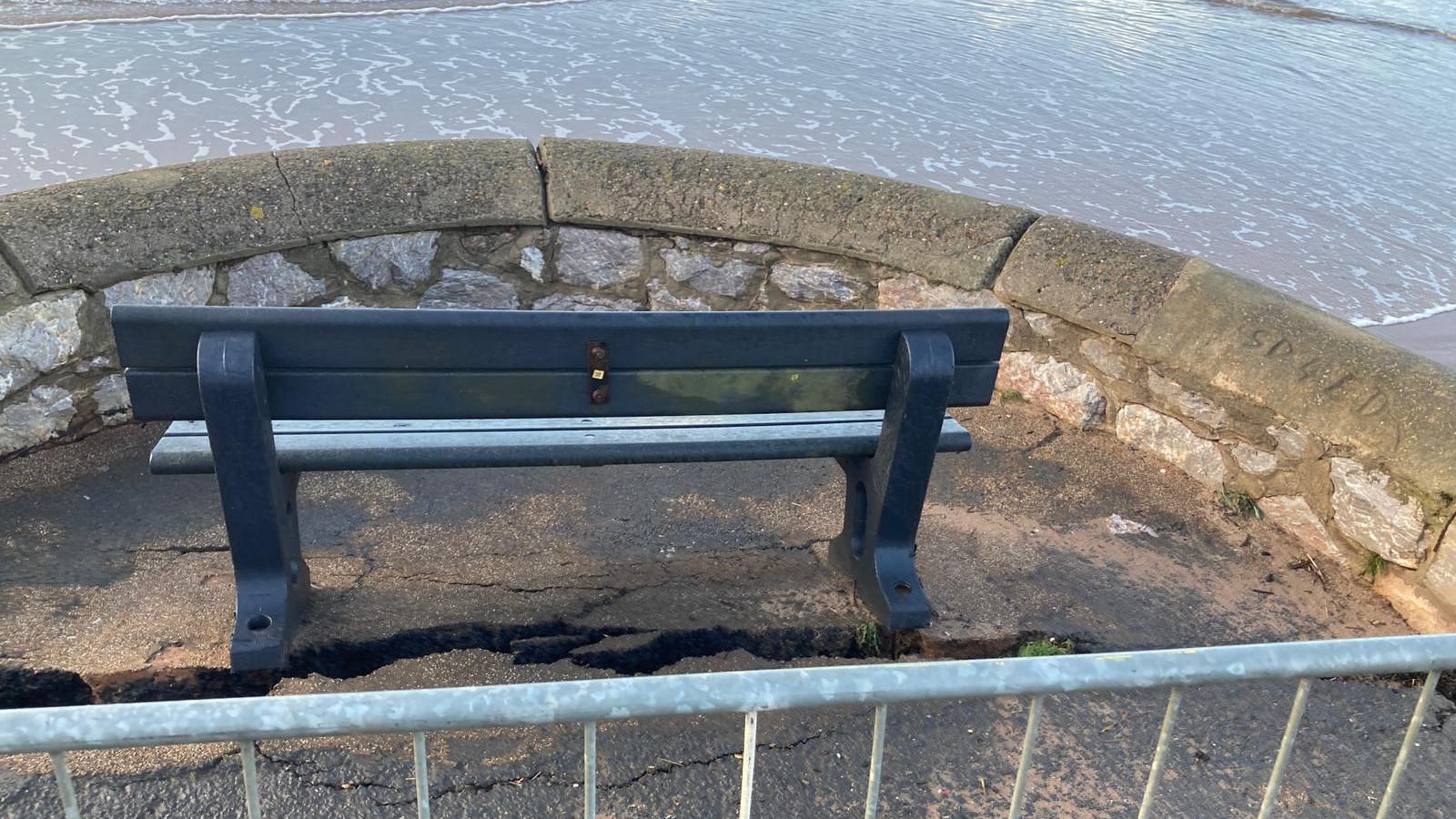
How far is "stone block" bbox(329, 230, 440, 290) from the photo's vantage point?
341 cm

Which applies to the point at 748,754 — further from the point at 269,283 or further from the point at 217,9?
the point at 217,9

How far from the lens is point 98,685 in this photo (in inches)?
88.7

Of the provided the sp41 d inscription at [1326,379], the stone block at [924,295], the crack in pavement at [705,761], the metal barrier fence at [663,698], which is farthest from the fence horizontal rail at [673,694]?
the stone block at [924,295]

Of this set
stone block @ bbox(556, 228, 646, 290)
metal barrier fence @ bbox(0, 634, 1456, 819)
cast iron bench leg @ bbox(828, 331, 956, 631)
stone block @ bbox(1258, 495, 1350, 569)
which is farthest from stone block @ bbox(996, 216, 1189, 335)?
metal barrier fence @ bbox(0, 634, 1456, 819)

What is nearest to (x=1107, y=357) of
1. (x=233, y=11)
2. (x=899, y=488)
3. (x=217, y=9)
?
(x=899, y=488)

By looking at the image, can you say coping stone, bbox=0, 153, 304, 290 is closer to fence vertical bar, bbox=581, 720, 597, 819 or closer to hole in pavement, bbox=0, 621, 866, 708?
hole in pavement, bbox=0, 621, 866, 708

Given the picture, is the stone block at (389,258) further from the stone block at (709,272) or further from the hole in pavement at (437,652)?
the hole in pavement at (437,652)

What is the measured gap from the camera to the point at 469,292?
3631mm

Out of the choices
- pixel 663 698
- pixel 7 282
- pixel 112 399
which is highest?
pixel 663 698

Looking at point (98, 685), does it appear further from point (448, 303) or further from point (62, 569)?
point (448, 303)

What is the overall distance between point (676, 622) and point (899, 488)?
0.65 meters

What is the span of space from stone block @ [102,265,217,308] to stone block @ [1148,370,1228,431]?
9.84 feet

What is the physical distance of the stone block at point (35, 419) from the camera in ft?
9.84

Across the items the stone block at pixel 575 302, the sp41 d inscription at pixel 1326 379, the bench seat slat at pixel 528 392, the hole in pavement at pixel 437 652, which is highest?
the bench seat slat at pixel 528 392
